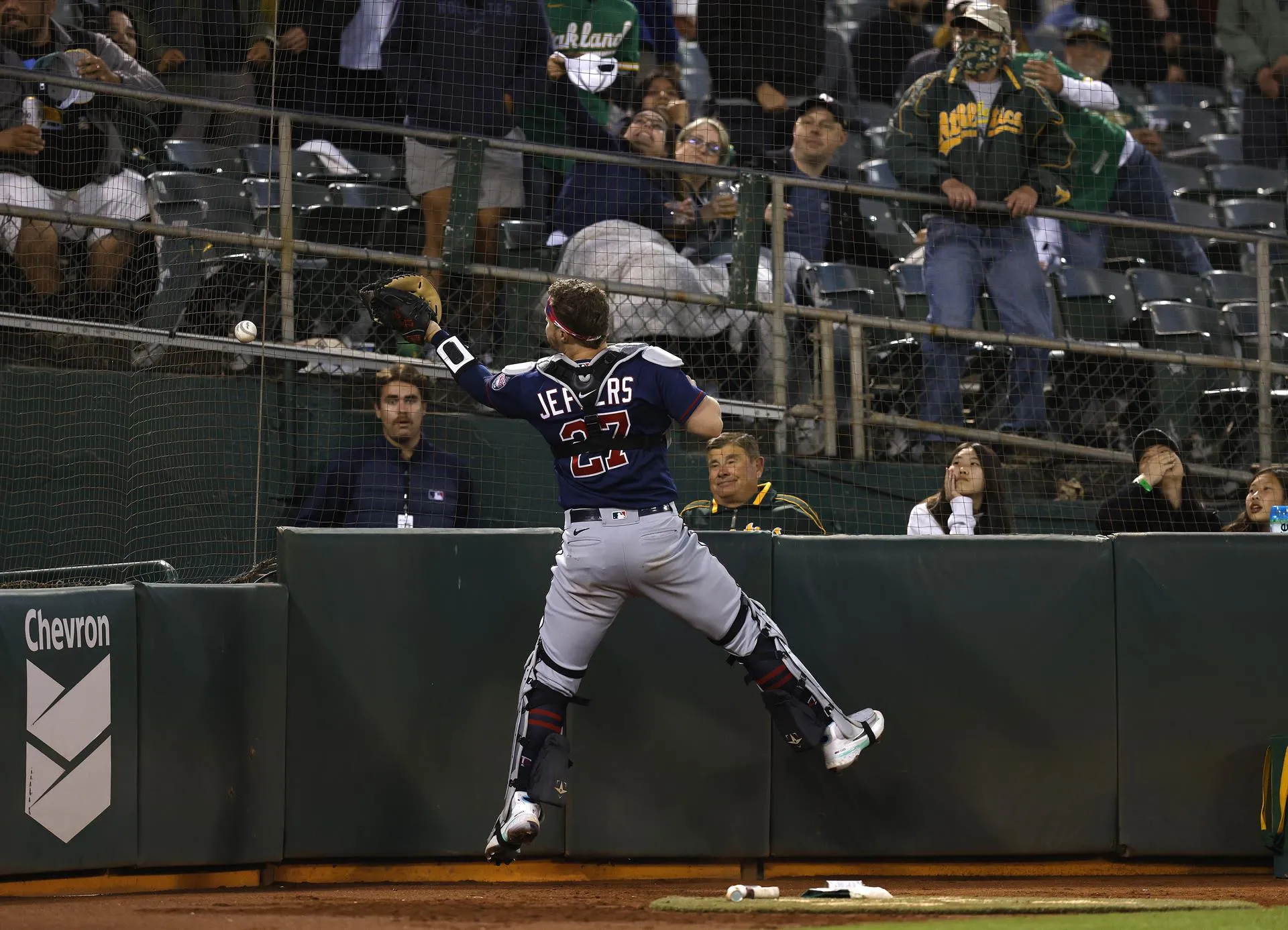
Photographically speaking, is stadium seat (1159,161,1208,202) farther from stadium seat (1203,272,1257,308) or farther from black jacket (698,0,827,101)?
black jacket (698,0,827,101)

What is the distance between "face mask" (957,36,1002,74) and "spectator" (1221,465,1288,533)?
291cm

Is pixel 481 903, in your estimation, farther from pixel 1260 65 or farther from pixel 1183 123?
pixel 1183 123

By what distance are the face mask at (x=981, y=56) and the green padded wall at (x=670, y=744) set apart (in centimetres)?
396

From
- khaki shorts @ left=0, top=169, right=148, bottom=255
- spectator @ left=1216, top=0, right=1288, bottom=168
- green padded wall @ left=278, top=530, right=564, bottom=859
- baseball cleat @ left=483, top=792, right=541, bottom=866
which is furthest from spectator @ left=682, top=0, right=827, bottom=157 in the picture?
baseball cleat @ left=483, top=792, right=541, bottom=866

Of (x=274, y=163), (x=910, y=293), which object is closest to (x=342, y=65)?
(x=274, y=163)

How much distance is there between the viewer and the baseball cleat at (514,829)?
18.1 ft

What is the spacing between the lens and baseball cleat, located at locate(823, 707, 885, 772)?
573cm

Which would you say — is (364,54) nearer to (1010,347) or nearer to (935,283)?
(935,283)

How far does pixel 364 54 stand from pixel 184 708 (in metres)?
4.68

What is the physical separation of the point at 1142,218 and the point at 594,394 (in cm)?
555

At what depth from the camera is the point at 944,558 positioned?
656cm

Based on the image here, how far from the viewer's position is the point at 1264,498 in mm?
7641

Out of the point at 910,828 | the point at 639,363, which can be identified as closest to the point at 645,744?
the point at 910,828

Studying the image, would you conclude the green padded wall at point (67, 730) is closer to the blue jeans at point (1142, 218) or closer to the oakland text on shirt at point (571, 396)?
the oakland text on shirt at point (571, 396)
